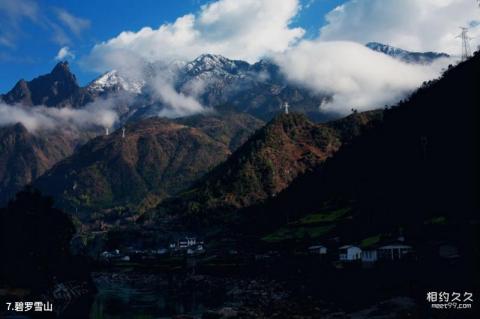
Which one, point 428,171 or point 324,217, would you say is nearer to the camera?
point 428,171

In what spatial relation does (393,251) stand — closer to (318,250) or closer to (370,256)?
(370,256)

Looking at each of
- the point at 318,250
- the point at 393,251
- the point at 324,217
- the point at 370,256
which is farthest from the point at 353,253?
the point at 324,217

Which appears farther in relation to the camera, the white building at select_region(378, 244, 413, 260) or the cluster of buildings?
the white building at select_region(378, 244, 413, 260)

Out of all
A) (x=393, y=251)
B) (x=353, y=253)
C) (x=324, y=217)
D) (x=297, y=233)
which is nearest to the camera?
(x=393, y=251)

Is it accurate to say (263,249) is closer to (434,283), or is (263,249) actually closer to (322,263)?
(322,263)

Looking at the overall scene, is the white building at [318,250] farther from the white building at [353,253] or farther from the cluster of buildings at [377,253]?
the white building at [353,253]

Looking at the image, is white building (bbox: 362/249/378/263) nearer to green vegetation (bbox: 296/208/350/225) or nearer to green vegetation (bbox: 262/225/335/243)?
green vegetation (bbox: 262/225/335/243)

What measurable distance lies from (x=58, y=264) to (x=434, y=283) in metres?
67.3

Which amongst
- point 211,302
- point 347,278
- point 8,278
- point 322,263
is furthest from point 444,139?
point 8,278

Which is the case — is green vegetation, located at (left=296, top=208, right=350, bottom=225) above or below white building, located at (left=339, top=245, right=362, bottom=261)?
above

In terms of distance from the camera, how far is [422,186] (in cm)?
13575

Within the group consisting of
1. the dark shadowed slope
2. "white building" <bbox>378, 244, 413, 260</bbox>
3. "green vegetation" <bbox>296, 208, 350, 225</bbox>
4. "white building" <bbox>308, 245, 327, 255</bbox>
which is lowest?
"white building" <bbox>308, 245, 327, 255</bbox>

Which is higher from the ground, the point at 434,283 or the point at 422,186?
the point at 422,186

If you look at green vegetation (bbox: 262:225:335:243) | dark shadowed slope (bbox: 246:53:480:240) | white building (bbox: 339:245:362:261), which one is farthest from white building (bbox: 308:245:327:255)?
green vegetation (bbox: 262:225:335:243)
